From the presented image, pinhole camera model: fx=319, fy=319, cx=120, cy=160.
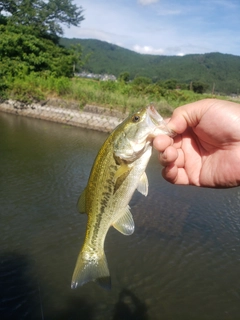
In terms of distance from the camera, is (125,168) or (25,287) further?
(25,287)

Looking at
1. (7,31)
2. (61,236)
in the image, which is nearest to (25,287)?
(61,236)

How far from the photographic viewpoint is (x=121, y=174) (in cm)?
279

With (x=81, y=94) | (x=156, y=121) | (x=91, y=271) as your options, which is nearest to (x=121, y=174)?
(x=156, y=121)

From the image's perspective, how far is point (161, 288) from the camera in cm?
687

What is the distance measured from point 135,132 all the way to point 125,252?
567 centimetres

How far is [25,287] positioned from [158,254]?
128 inches

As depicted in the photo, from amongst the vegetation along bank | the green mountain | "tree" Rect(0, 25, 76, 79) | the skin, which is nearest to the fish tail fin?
the skin

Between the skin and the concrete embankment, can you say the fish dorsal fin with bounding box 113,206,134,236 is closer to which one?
the skin

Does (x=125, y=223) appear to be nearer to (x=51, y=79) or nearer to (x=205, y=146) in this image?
(x=205, y=146)

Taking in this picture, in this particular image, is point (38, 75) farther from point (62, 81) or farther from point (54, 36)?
point (54, 36)

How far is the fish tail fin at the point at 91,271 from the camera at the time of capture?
2.85 metres

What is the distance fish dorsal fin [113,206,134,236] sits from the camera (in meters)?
2.91

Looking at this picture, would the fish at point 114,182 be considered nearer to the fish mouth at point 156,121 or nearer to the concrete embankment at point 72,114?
the fish mouth at point 156,121

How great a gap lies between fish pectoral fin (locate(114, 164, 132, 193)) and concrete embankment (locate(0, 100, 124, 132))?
1891cm
